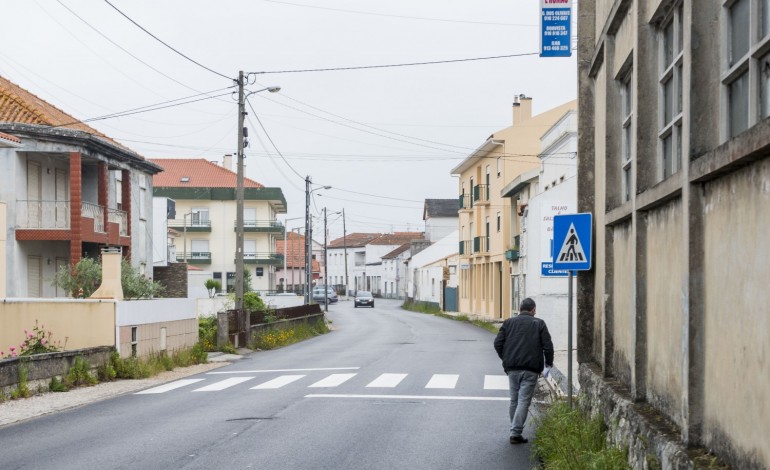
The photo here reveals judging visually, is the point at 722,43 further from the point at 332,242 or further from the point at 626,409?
the point at 332,242

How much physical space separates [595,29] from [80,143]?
20.7 meters

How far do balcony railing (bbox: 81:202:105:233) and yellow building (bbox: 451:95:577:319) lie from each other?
1994cm

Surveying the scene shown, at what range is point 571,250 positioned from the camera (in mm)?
11734

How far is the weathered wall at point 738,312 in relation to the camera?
15.4ft

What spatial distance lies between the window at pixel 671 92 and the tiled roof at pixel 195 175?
68.4m

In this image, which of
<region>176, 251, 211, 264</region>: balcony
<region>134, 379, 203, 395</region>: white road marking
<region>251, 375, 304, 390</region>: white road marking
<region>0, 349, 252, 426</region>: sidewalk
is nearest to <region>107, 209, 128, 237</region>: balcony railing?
<region>0, 349, 252, 426</region>: sidewalk

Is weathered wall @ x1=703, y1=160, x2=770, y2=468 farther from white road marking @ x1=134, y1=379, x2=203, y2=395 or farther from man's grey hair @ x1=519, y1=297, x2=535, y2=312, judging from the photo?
white road marking @ x1=134, y1=379, x2=203, y2=395

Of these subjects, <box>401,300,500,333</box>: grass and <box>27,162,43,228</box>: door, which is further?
<box>401,300,500,333</box>: grass

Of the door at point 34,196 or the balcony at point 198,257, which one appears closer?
the door at point 34,196

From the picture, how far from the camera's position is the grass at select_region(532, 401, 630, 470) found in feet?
25.0

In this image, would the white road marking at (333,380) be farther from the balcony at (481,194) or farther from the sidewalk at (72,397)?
the balcony at (481,194)

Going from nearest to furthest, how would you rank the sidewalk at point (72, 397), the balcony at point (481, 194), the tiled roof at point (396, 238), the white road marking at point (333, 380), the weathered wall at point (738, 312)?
the weathered wall at point (738, 312)
the sidewalk at point (72, 397)
the white road marking at point (333, 380)
the balcony at point (481, 194)
the tiled roof at point (396, 238)

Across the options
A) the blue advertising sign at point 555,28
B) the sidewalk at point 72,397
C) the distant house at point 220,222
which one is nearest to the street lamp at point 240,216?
the sidewalk at point 72,397

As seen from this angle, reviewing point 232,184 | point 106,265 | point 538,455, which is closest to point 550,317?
point 106,265
